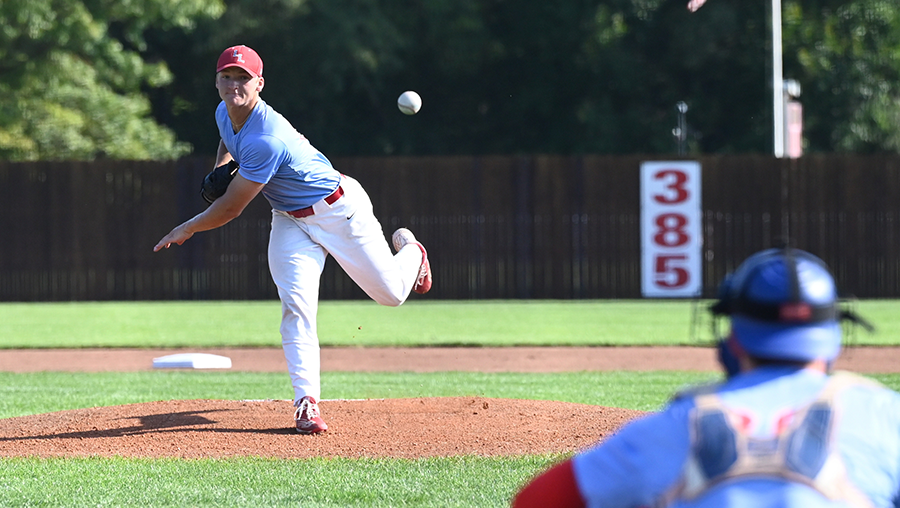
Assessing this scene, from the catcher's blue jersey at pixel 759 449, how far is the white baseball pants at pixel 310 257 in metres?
4.42

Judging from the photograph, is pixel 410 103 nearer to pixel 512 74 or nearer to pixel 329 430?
pixel 329 430

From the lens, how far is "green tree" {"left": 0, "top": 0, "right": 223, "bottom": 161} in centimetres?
2519

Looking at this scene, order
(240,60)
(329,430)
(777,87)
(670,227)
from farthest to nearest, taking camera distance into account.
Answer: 1. (777,87)
2. (670,227)
3. (329,430)
4. (240,60)

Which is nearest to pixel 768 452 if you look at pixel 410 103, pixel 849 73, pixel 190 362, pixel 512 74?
pixel 410 103

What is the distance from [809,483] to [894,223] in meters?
21.0

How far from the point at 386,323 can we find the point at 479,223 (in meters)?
5.48

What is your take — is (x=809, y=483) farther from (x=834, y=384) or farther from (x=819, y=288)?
(x=819, y=288)

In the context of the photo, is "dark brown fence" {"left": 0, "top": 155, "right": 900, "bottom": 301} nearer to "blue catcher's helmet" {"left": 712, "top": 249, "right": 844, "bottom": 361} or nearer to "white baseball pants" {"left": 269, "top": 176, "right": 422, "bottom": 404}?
"white baseball pants" {"left": 269, "top": 176, "right": 422, "bottom": 404}

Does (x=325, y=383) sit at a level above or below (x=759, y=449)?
below

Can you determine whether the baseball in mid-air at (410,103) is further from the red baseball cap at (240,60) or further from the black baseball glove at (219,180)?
the red baseball cap at (240,60)

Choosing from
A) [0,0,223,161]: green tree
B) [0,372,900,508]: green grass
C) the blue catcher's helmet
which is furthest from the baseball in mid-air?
[0,0,223,161]: green tree

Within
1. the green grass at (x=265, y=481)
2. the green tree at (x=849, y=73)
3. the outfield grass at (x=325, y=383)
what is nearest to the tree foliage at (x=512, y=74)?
the green tree at (x=849, y=73)

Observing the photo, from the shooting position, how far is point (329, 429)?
6.57 meters

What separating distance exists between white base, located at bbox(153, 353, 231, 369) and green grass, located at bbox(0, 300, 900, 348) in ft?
8.08
